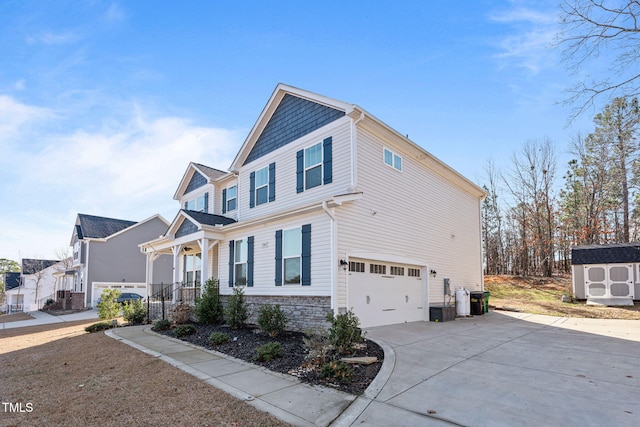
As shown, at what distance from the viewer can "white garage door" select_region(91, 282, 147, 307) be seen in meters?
27.0

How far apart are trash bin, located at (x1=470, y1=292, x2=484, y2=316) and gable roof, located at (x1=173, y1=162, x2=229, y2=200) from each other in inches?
501

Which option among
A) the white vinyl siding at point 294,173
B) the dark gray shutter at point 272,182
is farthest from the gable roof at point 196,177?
the dark gray shutter at point 272,182

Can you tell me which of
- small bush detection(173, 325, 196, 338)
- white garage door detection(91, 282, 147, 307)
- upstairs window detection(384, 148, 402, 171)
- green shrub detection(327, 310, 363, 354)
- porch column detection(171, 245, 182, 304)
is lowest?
white garage door detection(91, 282, 147, 307)

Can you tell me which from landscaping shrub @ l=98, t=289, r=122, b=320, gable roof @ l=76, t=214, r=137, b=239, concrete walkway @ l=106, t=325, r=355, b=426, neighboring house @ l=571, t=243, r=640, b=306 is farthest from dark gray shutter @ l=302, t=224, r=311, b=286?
gable roof @ l=76, t=214, r=137, b=239

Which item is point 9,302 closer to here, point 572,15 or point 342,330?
point 342,330

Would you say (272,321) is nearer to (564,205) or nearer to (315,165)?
(315,165)

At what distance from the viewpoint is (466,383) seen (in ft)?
18.8

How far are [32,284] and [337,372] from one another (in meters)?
53.9

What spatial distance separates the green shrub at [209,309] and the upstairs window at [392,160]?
7.50 meters

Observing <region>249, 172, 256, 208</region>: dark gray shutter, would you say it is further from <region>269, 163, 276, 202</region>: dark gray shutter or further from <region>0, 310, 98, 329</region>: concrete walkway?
<region>0, 310, 98, 329</region>: concrete walkway

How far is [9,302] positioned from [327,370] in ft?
188

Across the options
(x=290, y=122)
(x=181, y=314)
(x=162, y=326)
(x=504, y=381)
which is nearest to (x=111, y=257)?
(x=181, y=314)

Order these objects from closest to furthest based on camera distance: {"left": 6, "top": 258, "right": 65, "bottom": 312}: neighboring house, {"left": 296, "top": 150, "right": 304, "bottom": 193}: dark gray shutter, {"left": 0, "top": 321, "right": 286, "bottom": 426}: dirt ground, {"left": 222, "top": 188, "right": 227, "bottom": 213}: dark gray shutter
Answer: {"left": 0, "top": 321, "right": 286, "bottom": 426}: dirt ground → {"left": 296, "top": 150, "right": 304, "bottom": 193}: dark gray shutter → {"left": 222, "top": 188, "right": 227, "bottom": 213}: dark gray shutter → {"left": 6, "top": 258, "right": 65, "bottom": 312}: neighboring house

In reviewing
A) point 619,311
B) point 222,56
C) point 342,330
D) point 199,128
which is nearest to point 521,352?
point 342,330
